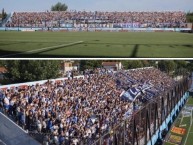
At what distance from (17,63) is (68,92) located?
15764mm

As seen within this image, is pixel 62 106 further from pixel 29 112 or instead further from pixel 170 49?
pixel 170 49

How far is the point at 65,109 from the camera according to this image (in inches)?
356

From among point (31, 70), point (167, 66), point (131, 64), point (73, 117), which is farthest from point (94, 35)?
point (167, 66)

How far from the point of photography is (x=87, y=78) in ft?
46.2

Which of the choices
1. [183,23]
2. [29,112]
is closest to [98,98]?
[29,112]

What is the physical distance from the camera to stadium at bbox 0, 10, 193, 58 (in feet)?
26.5

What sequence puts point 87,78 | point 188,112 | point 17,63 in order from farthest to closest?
point 17,63 → point 188,112 → point 87,78

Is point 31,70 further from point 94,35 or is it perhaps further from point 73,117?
point 73,117

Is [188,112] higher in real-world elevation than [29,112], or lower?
lower

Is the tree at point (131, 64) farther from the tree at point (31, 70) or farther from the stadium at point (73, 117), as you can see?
the stadium at point (73, 117)

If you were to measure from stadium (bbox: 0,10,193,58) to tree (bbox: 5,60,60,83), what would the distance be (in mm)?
9160

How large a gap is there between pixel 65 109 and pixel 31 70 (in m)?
17.1

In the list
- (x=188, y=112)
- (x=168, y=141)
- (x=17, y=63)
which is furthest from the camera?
(x=17, y=63)

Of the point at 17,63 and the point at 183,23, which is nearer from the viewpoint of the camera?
the point at 183,23
